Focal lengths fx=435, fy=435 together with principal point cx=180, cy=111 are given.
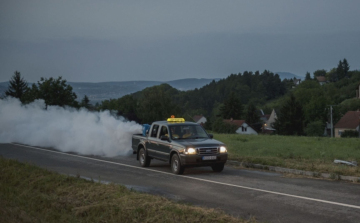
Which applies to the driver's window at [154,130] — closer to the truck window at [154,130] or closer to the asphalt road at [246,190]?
the truck window at [154,130]

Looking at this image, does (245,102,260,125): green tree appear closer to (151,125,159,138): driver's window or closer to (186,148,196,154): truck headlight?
(151,125,159,138): driver's window

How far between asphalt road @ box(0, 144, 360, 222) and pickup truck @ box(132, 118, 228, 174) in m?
0.42

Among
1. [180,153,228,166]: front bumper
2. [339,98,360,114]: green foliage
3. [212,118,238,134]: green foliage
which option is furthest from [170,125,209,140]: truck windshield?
[339,98,360,114]: green foliage

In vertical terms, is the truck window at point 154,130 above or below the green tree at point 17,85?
below

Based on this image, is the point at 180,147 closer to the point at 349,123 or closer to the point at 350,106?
the point at 349,123

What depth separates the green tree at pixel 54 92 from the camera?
54.5 m

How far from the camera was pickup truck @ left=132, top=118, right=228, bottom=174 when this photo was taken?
47.0 ft

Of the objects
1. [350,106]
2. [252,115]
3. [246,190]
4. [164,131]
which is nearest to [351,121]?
Result: [252,115]

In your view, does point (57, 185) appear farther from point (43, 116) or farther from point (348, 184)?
point (43, 116)

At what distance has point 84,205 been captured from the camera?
9.18 m

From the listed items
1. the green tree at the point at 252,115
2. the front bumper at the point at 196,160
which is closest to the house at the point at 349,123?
the green tree at the point at 252,115

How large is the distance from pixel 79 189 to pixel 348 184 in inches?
283

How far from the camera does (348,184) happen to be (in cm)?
→ 1191

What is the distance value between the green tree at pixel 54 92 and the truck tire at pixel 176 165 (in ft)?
138
